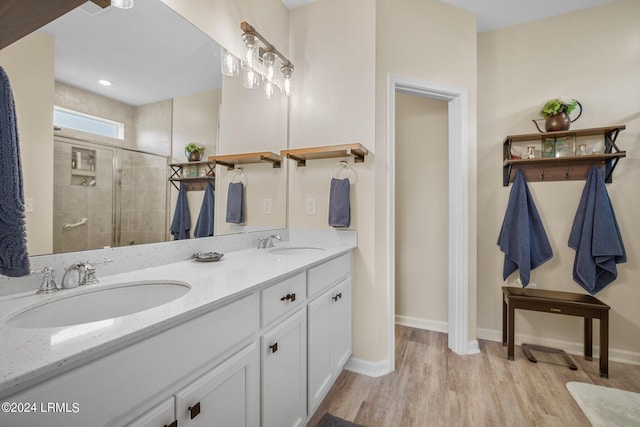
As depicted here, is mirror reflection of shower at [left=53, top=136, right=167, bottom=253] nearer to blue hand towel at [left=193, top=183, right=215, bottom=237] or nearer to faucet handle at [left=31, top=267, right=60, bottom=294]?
faucet handle at [left=31, top=267, right=60, bottom=294]

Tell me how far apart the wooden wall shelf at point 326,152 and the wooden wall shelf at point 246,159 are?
9 centimetres

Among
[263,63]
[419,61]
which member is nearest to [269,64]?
[263,63]

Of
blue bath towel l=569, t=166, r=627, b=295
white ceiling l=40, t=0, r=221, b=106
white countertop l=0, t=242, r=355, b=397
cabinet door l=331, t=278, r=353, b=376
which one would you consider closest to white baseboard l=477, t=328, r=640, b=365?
blue bath towel l=569, t=166, r=627, b=295

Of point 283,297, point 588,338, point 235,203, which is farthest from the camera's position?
point 588,338

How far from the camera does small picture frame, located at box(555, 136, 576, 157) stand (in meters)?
2.28

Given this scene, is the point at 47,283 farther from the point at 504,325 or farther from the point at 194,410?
the point at 504,325

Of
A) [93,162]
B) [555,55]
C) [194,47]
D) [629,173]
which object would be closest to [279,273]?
[93,162]

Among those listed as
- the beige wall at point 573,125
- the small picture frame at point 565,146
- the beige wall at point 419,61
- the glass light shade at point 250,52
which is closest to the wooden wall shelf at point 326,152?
the beige wall at point 419,61

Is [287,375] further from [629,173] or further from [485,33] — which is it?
[485,33]

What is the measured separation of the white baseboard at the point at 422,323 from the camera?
8.93 ft

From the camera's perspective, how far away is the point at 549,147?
92.0 inches

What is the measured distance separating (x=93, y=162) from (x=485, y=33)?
10.5 feet

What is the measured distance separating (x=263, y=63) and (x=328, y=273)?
5.01 ft

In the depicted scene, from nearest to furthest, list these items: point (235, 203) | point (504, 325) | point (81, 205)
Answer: point (81, 205)
point (235, 203)
point (504, 325)
